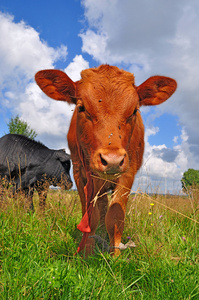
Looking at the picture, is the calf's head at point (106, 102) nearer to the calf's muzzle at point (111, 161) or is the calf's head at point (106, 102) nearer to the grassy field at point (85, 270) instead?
the calf's muzzle at point (111, 161)

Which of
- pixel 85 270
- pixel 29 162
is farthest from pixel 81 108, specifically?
pixel 29 162

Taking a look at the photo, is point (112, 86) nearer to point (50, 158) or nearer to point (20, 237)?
point (20, 237)

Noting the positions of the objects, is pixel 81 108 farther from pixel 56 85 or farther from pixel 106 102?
pixel 56 85

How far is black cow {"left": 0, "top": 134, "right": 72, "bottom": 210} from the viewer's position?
773cm

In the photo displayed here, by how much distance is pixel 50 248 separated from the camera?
10.6 ft

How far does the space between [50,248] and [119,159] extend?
162 cm

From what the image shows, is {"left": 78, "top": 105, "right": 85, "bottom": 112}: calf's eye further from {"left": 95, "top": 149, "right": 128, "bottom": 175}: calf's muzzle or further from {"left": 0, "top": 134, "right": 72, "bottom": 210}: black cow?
{"left": 0, "top": 134, "right": 72, "bottom": 210}: black cow

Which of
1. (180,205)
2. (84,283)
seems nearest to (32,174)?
(180,205)

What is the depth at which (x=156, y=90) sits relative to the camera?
11.0ft

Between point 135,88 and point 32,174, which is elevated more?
point 135,88

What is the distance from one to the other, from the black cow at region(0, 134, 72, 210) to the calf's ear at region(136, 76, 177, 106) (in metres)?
4.76

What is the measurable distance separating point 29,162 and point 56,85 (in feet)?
16.6

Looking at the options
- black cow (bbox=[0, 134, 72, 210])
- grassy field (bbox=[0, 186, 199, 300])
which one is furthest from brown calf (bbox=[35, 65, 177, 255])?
black cow (bbox=[0, 134, 72, 210])

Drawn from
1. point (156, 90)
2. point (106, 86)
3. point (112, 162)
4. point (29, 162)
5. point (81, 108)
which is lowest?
point (112, 162)
